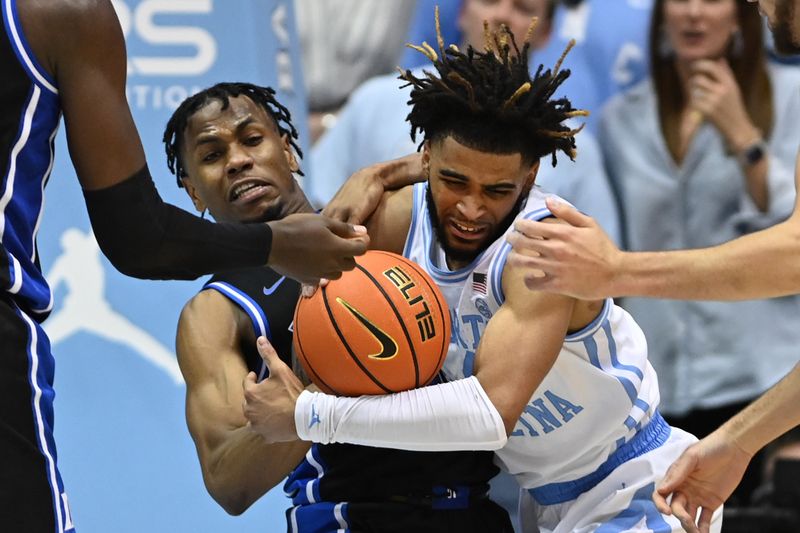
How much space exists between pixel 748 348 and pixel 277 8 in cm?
236

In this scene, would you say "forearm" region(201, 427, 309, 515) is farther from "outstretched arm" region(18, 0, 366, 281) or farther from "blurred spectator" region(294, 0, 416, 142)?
"blurred spectator" region(294, 0, 416, 142)

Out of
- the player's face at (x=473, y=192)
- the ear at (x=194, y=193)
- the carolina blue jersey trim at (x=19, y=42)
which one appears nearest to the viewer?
the carolina blue jersey trim at (x=19, y=42)

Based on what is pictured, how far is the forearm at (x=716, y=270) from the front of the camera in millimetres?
2914

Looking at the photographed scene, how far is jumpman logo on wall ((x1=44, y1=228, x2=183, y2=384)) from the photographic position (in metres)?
5.03

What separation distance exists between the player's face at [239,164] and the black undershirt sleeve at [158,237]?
3.62ft

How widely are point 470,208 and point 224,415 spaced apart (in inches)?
34.1

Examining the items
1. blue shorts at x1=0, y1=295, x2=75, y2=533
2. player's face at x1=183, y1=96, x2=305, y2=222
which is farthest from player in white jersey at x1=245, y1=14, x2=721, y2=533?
blue shorts at x1=0, y1=295, x2=75, y2=533

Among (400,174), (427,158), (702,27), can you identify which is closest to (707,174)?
(702,27)

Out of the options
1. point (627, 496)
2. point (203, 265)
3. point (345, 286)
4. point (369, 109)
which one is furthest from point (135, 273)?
point (369, 109)

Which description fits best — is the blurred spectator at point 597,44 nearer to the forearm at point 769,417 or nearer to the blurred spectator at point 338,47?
the blurred spectator at point 338,47

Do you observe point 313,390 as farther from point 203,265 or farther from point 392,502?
point 203,265

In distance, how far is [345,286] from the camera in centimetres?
333

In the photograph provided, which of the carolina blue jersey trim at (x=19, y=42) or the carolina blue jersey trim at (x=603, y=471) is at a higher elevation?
the carolina blue jersey trim at (x=19, y=42)

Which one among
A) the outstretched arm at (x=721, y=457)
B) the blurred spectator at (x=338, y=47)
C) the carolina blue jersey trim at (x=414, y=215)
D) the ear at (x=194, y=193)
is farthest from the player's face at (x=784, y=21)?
the blurred spectator at (x=338, y=47)
